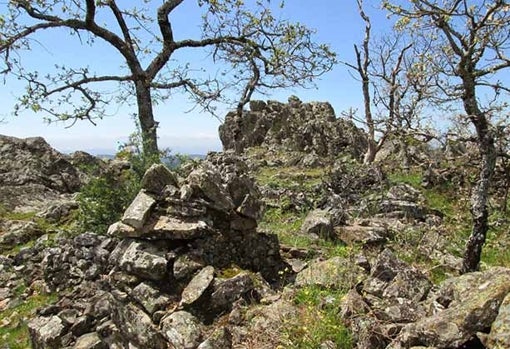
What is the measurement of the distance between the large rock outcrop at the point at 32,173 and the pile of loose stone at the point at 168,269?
27.2 ft

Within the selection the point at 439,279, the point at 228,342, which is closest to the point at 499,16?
the point at 439,279

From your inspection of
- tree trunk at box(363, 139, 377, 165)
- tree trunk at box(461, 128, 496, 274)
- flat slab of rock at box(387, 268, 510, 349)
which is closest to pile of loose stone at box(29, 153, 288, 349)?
flat slab of rock at box(387, 268, 510, 349)

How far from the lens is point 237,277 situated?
6.96 meters

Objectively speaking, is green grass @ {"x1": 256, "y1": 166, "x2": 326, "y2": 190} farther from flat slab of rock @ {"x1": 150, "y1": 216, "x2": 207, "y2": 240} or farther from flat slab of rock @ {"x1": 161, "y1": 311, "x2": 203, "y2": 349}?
flat slab of rock @ {"x1": 161, "y1": 311, "x2": 203, "y2": 349}

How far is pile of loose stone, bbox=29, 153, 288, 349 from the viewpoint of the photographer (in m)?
6.53

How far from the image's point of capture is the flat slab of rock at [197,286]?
666 cm

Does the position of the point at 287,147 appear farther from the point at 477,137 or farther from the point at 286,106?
the point at 477,137

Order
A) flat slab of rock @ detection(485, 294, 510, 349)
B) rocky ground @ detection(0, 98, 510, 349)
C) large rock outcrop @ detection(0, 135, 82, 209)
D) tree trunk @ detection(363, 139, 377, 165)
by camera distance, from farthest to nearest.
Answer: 1. tree trunk @ detection(363, 139, 377, 165)
2. large rock outcrop @ detection(0, 135, 82, 209)
3. rocky ground @ detection(0, 98, 510, 349)
4. flat slab of rock @ detection(485, 294, 510, 349)

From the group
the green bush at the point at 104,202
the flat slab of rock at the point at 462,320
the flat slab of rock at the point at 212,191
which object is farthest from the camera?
the green bush at the point at 104,202

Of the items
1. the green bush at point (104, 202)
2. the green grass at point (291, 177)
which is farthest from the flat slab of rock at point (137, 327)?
the green grass at point (291, 177)

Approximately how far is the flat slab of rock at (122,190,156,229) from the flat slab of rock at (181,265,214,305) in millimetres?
1383

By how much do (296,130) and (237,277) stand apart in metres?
27.3

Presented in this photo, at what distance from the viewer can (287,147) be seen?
32.7 metres

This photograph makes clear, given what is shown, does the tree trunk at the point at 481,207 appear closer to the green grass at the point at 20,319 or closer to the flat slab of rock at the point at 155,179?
the flat slab of rock at the point at 155,179
